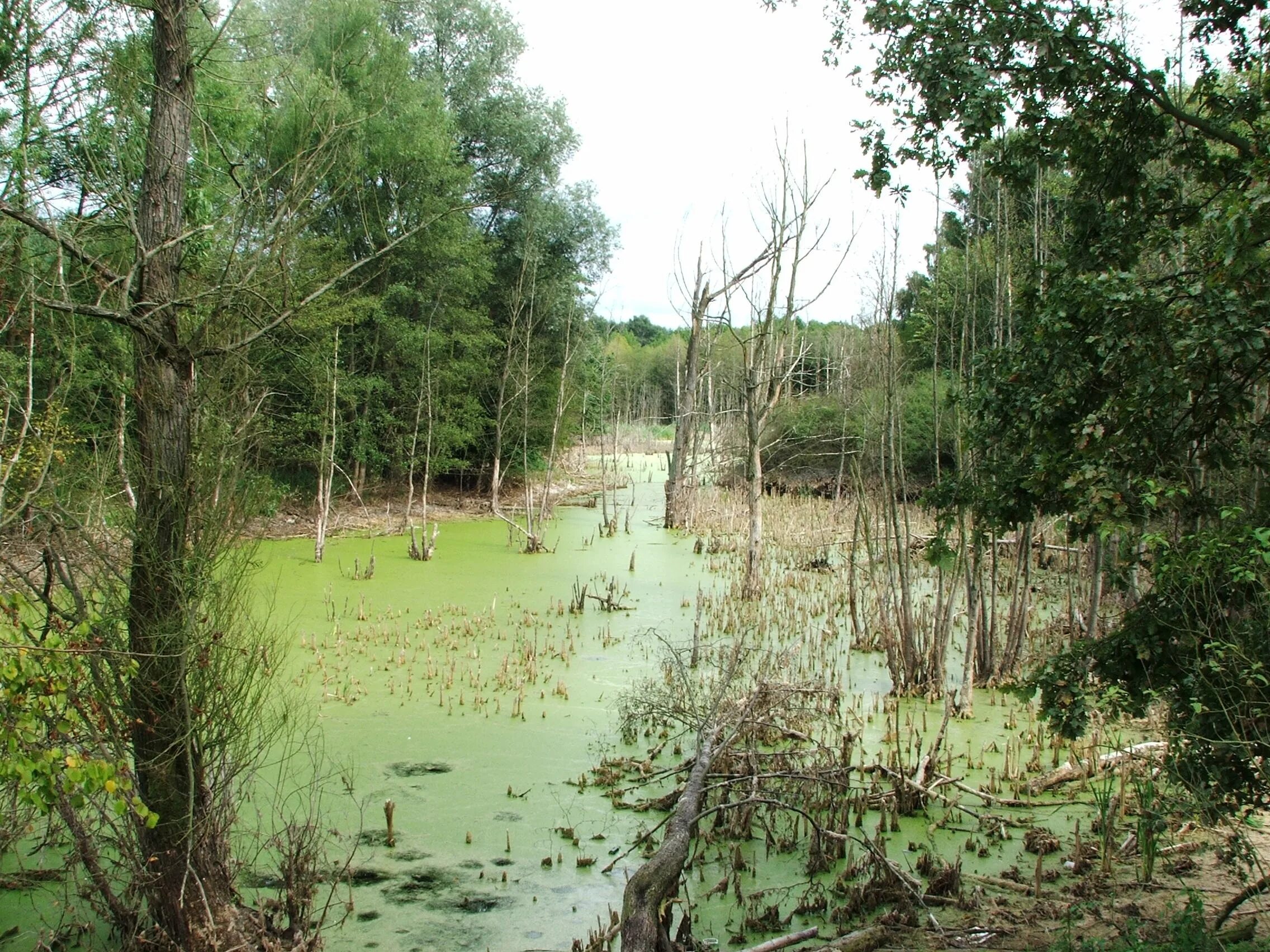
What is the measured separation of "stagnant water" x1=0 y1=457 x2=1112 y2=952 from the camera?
4.62 metres

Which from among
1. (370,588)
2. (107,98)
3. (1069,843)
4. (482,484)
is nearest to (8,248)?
(107,98)

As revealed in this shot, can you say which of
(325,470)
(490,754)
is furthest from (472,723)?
(325,470)

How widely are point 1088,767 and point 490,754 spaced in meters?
4.14

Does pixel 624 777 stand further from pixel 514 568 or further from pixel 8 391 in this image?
pixel 514 568

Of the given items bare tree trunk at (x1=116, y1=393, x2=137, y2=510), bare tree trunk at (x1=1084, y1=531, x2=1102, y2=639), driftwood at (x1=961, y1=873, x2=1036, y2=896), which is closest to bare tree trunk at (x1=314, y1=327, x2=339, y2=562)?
bare tree trunk at (x1=116, y1=393, x2=137, y2=510)

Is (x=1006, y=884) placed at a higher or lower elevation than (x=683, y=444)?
lower

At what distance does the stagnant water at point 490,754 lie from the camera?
182 inches

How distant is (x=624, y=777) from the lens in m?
6.26

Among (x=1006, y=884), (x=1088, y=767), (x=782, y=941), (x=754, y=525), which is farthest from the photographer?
(x=754, y=525)

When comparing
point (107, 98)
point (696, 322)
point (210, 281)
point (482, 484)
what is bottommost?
point (482, 484)

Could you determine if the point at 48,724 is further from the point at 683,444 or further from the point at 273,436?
the point at 683,444

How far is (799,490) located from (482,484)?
8.57m

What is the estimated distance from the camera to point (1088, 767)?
604 cm

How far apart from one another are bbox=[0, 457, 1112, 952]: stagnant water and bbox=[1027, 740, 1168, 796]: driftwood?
0.25 metres
